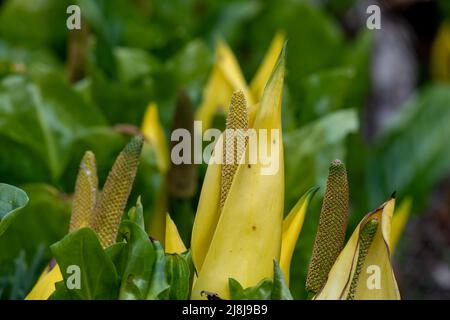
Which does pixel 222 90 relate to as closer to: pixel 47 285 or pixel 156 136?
pixel 156 136

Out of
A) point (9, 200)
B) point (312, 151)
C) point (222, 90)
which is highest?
point (222, 90)

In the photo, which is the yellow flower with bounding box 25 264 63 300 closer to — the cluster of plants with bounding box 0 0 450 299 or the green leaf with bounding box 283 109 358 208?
the cluster of plants with bounding box 0 0 450 299

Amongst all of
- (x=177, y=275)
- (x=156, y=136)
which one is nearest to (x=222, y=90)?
(x=156, y=136)

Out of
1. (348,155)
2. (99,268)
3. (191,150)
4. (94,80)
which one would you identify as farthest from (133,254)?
(348,155)

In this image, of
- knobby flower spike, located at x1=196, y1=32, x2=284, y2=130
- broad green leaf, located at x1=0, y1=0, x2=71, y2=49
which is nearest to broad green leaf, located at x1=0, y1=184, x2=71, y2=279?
knobby flower spike, located at x1=196, y1=32, x2=284, y2=130

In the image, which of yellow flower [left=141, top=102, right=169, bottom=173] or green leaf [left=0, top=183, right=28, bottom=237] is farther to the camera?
yellow flower [left=141, top=102, right=169, bottom=173]

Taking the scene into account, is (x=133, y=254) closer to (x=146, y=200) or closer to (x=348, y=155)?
(x=146, y=200)

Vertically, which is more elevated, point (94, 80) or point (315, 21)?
point (315, 21)
